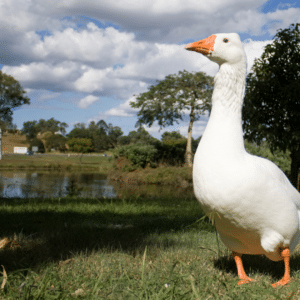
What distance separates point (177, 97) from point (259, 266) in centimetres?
2308

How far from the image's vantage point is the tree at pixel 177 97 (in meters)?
25.3

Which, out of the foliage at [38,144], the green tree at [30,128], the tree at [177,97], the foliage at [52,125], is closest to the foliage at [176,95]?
the tree at [177,97]

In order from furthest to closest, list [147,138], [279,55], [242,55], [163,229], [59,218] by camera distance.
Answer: [147,138] → [279,55] → [59,218] → [163,229] → [242,55]

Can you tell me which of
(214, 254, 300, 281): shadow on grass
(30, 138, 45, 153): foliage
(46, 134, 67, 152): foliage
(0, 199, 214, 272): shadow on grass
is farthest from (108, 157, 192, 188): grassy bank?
(46, 134, 67, 152): foliage

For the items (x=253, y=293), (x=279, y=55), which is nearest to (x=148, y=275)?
(x=253, y=293)

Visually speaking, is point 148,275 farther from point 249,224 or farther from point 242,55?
point 242,55

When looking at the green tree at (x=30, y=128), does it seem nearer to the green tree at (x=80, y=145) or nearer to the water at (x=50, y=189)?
the green tree at (x=80, y=145)

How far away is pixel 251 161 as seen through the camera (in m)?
2.39

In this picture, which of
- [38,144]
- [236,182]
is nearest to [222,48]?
[236,182]

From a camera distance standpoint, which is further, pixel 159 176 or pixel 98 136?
pixel 98 136

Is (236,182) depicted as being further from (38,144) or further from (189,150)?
(38,144)

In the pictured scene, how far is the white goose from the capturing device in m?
2.28

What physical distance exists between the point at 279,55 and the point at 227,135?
9.54 m

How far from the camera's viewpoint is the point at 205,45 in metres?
2.58
